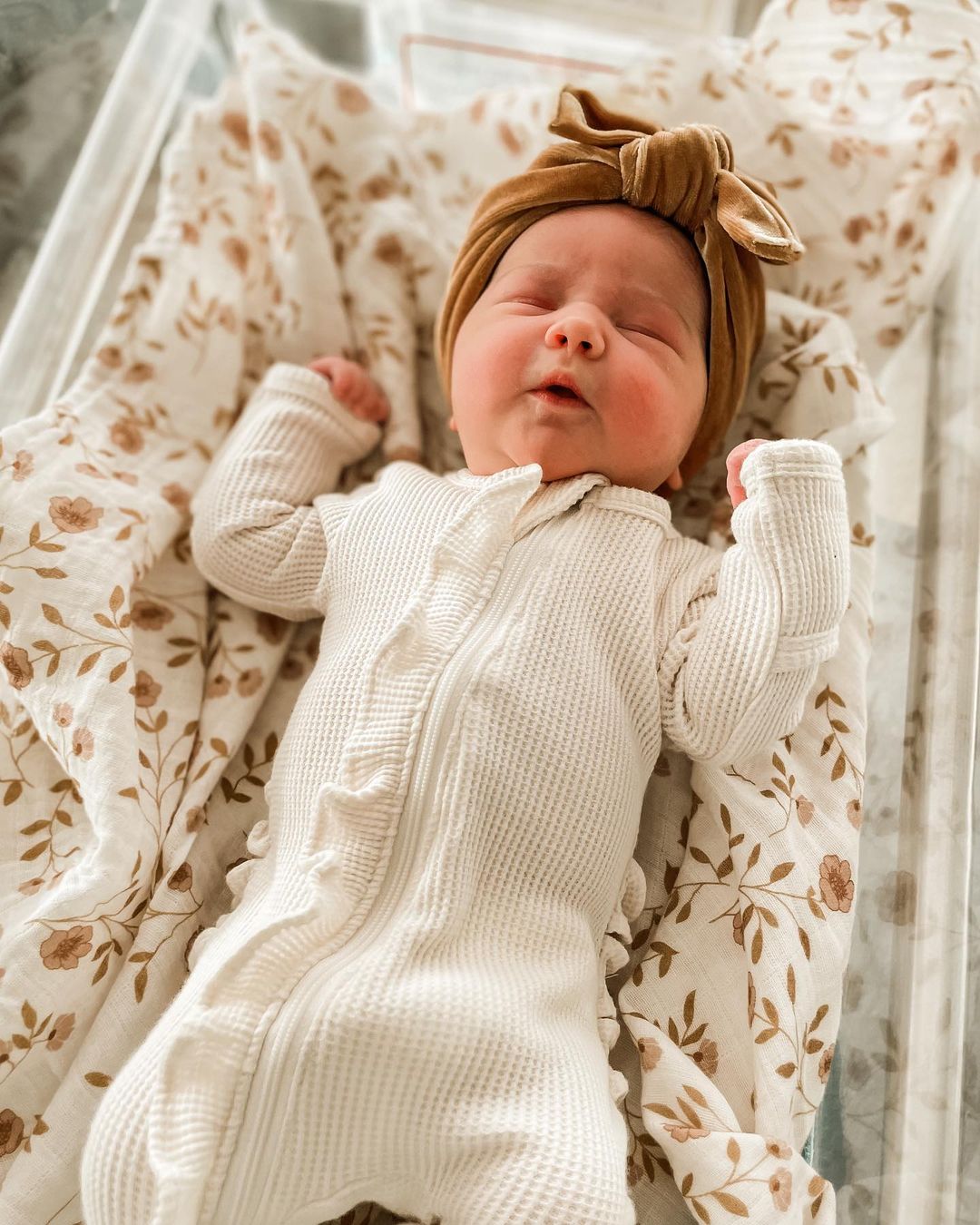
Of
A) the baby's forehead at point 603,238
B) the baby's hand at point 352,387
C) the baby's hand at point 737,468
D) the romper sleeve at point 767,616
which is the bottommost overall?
the romper sleeve at point 767,616

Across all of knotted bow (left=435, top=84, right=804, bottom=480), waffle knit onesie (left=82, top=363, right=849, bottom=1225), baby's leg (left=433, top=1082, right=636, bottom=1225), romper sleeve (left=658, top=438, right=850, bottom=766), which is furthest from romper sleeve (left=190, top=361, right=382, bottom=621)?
baby's leg (left=433, top=1082, right=636, bottom=1225)

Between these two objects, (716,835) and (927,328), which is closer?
(716,835)

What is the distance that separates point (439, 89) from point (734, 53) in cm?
48

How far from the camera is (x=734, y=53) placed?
145 cm

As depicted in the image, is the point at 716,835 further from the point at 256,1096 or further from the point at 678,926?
the point at 256,1096

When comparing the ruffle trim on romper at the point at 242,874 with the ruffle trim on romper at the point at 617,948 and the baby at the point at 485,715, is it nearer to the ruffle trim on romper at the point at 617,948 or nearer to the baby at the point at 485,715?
the baby at the point at 485,715

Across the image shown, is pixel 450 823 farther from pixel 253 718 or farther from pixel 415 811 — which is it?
pixel 253 718

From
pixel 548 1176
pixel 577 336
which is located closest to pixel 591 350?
pixel 577 336

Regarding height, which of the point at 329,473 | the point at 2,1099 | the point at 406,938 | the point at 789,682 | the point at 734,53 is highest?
the point at 734,53

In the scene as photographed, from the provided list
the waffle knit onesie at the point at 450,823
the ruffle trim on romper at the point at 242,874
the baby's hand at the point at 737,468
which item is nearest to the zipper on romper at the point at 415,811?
the waffle knit onesie at the point at 450,823

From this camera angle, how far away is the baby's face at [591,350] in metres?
1.00

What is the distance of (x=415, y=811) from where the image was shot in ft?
2.81

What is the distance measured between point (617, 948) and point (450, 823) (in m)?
0.21

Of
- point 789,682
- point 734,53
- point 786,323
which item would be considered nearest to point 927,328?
point 786,323
